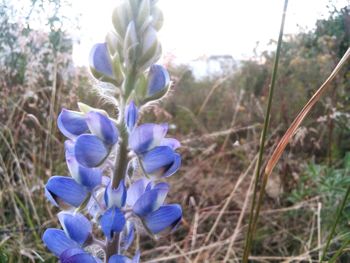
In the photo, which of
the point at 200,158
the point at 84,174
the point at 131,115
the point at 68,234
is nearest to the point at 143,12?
the point at 131,115

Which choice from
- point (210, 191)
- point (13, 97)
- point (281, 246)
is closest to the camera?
point (281, 246)

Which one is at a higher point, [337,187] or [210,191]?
[337,187]

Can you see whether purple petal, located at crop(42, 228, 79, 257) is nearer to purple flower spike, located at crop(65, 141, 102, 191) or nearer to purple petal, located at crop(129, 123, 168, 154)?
purple flower spike, located at crop(65, 141, 102, 191)

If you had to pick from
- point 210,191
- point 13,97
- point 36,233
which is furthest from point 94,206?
point 210,191

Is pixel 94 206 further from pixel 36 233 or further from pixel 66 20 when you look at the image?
pixel 66 20

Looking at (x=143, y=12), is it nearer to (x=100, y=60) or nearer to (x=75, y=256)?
(x=100, y=60)
